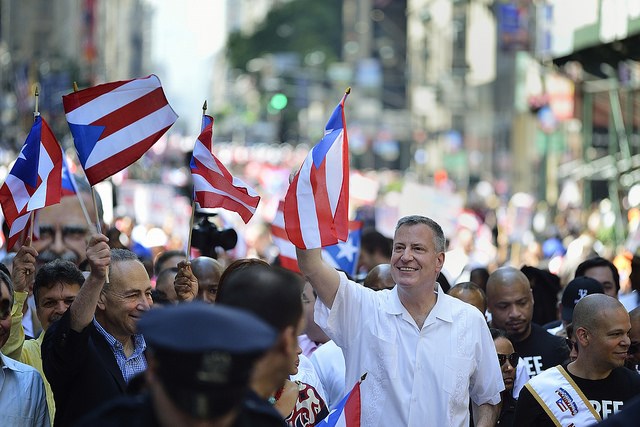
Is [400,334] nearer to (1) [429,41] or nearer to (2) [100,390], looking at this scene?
(2) [100,390]

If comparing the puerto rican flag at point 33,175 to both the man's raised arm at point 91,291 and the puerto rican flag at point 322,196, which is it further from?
the man's raised arm at point 91,291

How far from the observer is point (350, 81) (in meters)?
77.7

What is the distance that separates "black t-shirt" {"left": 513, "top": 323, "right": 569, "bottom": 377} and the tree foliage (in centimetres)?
9669

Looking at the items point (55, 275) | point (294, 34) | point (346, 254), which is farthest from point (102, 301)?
point (294, 34)

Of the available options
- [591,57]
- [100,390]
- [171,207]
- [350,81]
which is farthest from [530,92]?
[100,390]

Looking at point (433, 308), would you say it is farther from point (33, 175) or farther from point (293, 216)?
point (33, 175)

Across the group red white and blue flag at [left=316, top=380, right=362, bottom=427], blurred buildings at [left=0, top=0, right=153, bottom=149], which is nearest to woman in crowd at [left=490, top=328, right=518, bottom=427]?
red white and blue flag at [left=316, top=380, right=362, bottom=427]

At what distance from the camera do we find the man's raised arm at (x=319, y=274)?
629 centimetres

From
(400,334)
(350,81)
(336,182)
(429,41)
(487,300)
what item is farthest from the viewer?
(429,41)

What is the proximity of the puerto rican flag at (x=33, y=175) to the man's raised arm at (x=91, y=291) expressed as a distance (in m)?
2.19

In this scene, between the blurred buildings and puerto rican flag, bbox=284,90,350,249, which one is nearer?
puerto rican flag, bbox=284,90,350,249

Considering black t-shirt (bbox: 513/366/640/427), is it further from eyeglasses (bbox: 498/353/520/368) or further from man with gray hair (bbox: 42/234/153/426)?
man with gray hair (bbox: 42/234/153/426)

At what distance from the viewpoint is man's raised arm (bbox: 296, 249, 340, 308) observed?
6285 mm

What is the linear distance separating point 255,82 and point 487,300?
105 m
